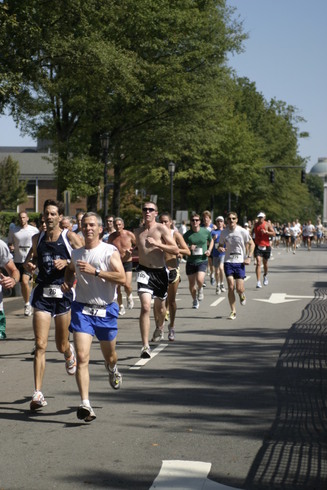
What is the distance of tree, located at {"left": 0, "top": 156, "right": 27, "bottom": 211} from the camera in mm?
96650

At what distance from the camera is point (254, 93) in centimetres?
7775

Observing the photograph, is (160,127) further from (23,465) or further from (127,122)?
(23,465)

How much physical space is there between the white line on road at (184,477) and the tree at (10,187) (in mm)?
91491

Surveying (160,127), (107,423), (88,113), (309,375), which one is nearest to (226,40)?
(160,127)

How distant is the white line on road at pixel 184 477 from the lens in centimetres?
572

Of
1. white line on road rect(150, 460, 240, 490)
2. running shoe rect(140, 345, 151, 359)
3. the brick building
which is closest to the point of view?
white line on road rect(150, 460, 240, 490)

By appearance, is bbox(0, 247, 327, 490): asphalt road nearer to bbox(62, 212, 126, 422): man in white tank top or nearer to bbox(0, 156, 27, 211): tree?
bbox(62, 212, 126, 422): man in white tank top

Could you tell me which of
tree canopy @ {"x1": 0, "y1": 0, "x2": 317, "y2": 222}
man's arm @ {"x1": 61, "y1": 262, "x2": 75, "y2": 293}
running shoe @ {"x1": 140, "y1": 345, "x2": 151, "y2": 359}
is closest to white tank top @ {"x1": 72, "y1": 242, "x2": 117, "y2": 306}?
man's arm @ {"x1": 61, "y1": 262, "x2": 75, "y2": 293}

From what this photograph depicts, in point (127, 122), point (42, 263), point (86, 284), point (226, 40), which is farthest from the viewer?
point (226, 40)

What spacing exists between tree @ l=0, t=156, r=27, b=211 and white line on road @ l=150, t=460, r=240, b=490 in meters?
91.5

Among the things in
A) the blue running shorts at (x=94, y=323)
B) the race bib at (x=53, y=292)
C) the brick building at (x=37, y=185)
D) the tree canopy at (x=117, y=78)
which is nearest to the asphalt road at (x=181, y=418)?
the blue running shorts at (x=94, y=323)

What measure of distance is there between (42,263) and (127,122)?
30775 millimetres

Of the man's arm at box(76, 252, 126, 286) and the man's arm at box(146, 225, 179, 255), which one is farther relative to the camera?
the man's arm at box(146, 225, 179, 255)

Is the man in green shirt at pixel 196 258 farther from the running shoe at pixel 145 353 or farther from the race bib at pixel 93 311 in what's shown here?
the race bib at pixel 93 311
